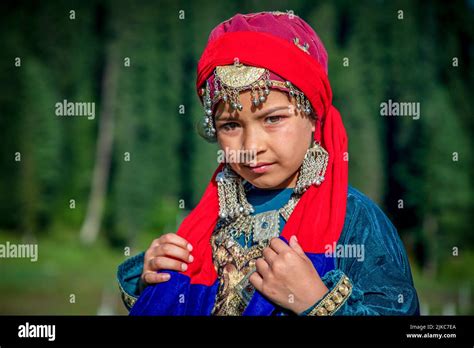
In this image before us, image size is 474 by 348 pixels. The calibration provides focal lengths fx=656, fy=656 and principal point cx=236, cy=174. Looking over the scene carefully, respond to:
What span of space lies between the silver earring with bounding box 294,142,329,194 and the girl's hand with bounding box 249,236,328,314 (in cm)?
20

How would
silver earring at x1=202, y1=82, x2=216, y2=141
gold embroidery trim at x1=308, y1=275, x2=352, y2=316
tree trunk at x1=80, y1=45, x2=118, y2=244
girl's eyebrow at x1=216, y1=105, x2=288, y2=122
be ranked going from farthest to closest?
tree trunk at x1=80, y1=45, x2=118, y2=244
silver earring at x1=202, y1=82, x2=216, y2=141
girl's eyebrow at x1=216, y1=105, x2=288, y2=122
gold embroidery trim at x1=308, y1=275, x2=352, y2=316

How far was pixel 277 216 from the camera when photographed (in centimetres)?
184

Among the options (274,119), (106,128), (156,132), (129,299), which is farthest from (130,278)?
(106,128)

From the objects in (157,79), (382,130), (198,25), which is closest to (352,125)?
(382,130)

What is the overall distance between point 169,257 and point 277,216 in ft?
1.08

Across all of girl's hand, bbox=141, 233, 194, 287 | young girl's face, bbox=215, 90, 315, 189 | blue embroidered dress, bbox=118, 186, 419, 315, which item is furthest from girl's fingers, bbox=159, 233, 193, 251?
young girl's face, bbox=215, 90, 315, 189

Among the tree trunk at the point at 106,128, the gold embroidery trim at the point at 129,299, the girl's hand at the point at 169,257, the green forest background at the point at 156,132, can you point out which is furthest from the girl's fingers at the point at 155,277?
the tree trunk at the point at 106,128

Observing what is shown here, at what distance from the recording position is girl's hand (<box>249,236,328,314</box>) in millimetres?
1629

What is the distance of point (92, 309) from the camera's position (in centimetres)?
608

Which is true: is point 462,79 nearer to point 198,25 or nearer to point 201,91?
point 198,25

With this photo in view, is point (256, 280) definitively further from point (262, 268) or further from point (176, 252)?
point (176, 252)

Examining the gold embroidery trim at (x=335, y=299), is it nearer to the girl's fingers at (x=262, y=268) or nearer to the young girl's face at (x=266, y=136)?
the girl's fingers at (x=262, y=268)

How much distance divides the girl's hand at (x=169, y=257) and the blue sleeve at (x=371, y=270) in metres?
0.40

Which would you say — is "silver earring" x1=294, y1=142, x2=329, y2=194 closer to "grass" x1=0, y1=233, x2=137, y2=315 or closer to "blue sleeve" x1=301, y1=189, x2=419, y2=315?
"blue sleeve" x1=301, y1=189, x2=419, y2=315
